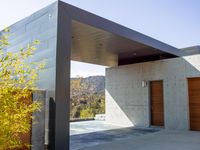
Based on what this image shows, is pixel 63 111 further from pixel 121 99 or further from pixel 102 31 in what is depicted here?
pixel 121 99

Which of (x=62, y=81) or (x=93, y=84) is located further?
(x=93, y=84)

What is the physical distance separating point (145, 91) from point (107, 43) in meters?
3.65

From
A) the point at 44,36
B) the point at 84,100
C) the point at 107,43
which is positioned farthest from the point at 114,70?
the point at 84,100

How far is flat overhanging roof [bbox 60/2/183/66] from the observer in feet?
21.7

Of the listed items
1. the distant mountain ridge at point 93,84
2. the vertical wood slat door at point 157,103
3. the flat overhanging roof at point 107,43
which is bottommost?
the vertical wood slat door at point 157,103

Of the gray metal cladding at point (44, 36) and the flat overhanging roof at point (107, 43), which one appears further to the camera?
the flat overhanging roof at point (107, 43)

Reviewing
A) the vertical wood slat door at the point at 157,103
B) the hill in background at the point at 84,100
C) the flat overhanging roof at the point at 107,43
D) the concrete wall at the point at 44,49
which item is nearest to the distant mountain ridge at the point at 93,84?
the hill in background at the point at 84,100

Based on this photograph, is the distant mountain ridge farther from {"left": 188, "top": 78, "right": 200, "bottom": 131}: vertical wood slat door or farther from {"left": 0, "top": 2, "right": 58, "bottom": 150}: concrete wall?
{"left": 0, "top": 2, "right": 58, "bottom": 150}: concrete wall

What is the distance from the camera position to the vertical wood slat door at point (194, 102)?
9.57m

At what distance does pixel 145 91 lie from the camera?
36.8 feet

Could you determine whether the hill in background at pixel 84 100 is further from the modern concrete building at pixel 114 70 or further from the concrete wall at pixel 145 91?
the modern concrete building at pixel 114 70

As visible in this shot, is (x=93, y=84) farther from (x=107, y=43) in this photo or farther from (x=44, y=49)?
(x=44, y=49)

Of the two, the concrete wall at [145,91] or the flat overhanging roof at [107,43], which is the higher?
the flat overhanging roof at [107,43]

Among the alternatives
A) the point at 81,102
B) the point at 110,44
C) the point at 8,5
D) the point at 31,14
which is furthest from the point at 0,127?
the point at 81,102
